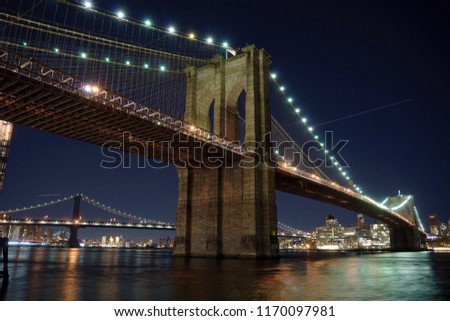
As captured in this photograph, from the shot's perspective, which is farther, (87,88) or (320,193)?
(320,193)

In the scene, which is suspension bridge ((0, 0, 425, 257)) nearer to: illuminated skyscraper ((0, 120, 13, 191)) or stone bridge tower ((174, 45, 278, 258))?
stone bridge tower ((174, 45, 278, 258))

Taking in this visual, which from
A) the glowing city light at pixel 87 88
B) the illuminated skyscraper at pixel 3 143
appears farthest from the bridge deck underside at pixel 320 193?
the illuminated skyscraper at pixel 3 143

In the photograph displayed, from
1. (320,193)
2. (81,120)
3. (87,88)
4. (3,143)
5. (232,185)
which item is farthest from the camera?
(3,143)

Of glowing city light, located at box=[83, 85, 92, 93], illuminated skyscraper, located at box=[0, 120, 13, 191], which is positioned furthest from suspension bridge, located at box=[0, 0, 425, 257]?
illuminated skyscraper, located at box=[0, 120, 13, 191]

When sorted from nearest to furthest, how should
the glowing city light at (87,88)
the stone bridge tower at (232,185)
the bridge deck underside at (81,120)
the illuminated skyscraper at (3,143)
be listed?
the bridge deck underside at (81,120) < the glowing city light at (87,88) < the stone bridge tower at (232,185) < the illuminated skyscraper at (3,143)

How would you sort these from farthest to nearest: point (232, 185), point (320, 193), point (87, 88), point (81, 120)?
point (320, 193) < point (232, 185) < point (81, 120) < point (87, 88)

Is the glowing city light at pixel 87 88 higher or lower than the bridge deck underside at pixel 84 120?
higher

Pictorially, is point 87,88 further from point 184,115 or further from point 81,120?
point 184,115

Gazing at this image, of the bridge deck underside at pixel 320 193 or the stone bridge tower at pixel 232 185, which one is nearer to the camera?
the stone bridge tower at pixel 232 185

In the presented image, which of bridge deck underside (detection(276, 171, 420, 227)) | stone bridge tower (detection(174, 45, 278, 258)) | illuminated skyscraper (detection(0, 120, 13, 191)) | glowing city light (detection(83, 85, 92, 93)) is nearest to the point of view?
glowing city light (detection(83, 85, 92, 93))

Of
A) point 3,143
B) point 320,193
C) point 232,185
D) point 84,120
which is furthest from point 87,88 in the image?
point 3,143

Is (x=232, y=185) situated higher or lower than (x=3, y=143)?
lower

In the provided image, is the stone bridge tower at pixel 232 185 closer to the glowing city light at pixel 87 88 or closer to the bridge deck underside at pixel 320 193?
the bridge deck underside at pixel 320 193

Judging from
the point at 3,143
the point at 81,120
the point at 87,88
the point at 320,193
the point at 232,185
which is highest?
the point at 3,143
